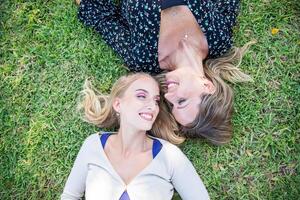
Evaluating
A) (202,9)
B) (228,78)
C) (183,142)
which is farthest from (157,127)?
(202,9)

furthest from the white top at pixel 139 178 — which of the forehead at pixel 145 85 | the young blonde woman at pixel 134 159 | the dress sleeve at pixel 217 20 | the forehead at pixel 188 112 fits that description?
the dress sleeve at pixel 217 20

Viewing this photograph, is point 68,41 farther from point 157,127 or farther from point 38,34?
point 157,127

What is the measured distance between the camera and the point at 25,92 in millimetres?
4262

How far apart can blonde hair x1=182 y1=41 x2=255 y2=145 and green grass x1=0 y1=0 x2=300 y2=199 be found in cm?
13

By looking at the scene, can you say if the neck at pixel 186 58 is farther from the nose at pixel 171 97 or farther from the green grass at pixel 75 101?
the green grass at pixel 75 101

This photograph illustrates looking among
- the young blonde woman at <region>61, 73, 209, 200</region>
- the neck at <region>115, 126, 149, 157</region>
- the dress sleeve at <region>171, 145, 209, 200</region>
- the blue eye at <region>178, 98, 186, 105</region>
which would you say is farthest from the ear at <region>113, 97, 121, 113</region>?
the dress sleeve at <region>171, 145, 209, 200</region>

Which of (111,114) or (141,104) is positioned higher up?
(141,104)

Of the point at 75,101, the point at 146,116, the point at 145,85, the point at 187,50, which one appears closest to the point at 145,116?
the point at 146,116

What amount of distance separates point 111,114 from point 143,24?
836 millimetres

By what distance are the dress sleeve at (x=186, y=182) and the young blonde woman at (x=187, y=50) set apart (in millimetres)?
299

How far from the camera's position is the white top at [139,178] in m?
3.60

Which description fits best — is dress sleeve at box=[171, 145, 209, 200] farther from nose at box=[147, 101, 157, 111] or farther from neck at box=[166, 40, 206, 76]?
neck at box=[166, 40, 206, 76]

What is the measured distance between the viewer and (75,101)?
421cm

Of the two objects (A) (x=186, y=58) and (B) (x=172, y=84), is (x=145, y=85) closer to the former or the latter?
(B) (x=172, y=84)
